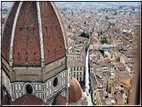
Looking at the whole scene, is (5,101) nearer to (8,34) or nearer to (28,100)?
(28,100)

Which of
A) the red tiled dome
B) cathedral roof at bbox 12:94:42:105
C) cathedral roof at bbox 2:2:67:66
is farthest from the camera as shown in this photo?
the red tiled dome

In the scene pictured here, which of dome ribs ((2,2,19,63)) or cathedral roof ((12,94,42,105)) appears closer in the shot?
dome ribs ((2,2,19,63))

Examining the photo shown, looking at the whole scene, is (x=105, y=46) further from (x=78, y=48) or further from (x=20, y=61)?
(x=20, y=61)

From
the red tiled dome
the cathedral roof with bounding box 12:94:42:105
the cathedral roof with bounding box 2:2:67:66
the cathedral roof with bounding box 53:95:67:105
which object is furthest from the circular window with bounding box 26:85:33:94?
the red tiled dome

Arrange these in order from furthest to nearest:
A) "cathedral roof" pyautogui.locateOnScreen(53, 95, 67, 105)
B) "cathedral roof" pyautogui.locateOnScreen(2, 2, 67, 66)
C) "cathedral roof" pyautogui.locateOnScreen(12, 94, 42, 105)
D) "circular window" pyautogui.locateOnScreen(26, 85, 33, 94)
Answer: "cathedral roof" pyautogui.locateOnScreen(53, 95, 67, 105)
"circular window" pyautogui.locateOnScreen(26, 85, 33, 94)
"cathedral roof" pyautogui.locateOnScreen(12, 94, 42, 105)
"cathedral roof" pyautogui.locateOnScreen(2, 2, 67, 66)

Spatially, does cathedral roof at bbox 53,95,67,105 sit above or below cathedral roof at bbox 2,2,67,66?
below

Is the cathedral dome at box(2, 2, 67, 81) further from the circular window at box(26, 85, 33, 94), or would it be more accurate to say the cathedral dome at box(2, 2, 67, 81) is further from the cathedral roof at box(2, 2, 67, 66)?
the circular window at box(26, 85, 33, 94)
